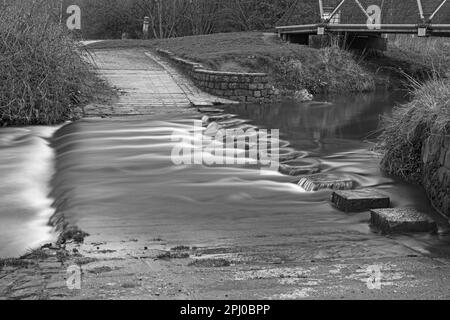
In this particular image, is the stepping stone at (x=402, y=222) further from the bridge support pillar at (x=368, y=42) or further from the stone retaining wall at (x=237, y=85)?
the bridge support pillar at (x=368, y=42)

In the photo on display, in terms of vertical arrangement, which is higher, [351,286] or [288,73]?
[288,73]

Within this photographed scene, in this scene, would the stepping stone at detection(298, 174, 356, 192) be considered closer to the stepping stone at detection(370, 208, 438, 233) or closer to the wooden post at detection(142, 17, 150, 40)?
the stepping stone at detection(370, 208, 438, 233)

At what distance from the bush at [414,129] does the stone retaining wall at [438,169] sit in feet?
0.61

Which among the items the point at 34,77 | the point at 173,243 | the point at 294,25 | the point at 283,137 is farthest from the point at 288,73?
the point at 173,243

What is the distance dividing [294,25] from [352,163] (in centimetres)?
1471

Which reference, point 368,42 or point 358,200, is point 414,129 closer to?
point 358,200

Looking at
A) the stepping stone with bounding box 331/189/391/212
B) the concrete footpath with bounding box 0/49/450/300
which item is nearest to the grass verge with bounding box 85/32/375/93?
the stepping stone with bounding box 331/189/391/212

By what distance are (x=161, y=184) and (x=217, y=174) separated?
98cm

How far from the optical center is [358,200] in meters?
7.43

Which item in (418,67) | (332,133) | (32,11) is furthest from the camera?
(418,67)

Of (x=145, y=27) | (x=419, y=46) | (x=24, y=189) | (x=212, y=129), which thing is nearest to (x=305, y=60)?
(x=419, y=46)

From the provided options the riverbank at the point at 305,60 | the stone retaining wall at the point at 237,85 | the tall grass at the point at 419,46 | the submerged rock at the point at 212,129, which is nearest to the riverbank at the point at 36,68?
the submerged rock at the point at 212,129

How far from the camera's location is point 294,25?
23.7 m

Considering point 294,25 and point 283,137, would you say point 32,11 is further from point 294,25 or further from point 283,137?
point 294,25
